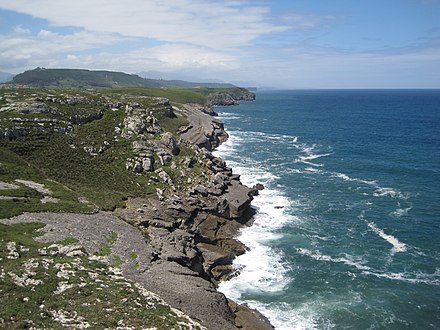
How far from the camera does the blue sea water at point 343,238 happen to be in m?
45.4

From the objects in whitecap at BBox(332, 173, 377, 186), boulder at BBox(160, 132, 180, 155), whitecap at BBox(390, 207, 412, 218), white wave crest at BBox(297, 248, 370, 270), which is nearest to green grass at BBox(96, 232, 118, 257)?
white wave crest at BBox(297, 248, 370, 270)

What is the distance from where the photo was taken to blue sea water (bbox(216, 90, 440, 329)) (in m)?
45.4

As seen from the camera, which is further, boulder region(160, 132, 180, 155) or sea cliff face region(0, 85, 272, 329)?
boulder region(160, 132, 180, 155)

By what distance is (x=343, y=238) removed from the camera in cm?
6288

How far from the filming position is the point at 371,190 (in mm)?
84625

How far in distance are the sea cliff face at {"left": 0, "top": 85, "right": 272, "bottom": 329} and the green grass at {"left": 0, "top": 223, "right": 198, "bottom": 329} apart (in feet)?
6.44

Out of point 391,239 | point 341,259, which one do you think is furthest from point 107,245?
point 391,239

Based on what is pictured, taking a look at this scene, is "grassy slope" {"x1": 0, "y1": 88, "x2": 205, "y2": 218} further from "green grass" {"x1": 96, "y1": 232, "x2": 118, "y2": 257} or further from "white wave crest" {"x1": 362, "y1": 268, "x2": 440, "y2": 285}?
"white wave crest" {"x1": 362, "y1": 268, "x2": 440, "y2": 285}

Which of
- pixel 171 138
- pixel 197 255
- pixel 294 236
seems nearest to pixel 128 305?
pixel 197 255

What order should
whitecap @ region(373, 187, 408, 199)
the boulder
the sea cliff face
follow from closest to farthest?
the sea cliff face
whitecap @ region(373, 187, 408, 199)
the boulder

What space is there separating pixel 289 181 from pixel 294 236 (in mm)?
30285

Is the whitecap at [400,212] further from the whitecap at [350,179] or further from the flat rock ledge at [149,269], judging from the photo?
the flat rock ledge at [149,269]

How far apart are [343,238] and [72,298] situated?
44542mm

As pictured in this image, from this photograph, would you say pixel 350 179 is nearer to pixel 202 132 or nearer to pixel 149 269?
pixel 202 132
